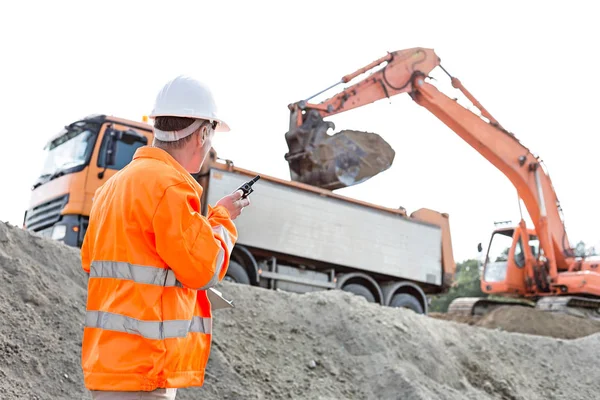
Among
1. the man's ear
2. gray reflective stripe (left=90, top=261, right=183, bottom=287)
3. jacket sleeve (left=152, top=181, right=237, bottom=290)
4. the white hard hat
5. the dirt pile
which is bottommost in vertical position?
the dirt pile

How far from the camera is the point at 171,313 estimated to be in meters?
2.32

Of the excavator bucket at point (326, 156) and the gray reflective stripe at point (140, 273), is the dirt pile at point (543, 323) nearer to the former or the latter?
the excavator bucket at point (326, 156)

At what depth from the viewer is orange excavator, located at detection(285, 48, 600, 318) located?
1253cm

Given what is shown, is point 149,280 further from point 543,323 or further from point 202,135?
point 543,323

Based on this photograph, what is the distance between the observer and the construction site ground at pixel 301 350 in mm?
5234

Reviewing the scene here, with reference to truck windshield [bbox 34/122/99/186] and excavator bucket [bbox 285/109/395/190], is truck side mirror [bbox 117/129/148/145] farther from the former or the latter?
excavator bucket [bbox 285/109/395/190]

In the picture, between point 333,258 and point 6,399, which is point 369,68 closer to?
point 333,258

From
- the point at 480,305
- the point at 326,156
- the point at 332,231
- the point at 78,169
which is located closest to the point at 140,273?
the point at 78,169

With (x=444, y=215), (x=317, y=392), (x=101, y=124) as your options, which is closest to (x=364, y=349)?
(x=317, y=392)

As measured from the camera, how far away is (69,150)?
34.1 feet

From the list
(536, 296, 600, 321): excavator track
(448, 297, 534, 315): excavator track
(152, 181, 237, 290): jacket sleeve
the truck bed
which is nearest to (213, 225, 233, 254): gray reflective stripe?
(152, 181, 237, 290): jacket sleeve

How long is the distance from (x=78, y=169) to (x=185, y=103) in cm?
795

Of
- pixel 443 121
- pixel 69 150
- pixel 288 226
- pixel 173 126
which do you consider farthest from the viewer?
pixel 443 121

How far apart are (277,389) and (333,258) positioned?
233 inches
